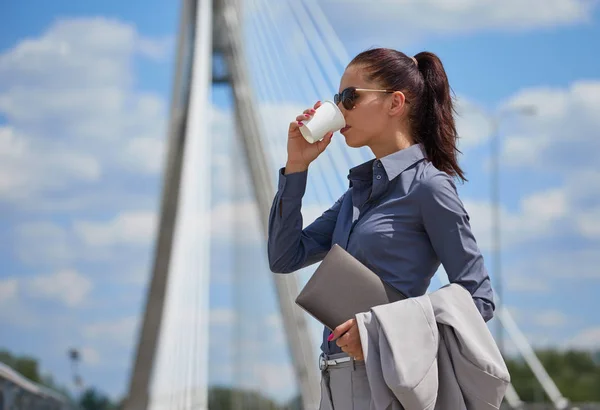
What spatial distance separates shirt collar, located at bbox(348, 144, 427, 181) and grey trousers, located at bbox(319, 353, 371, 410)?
0.39 m

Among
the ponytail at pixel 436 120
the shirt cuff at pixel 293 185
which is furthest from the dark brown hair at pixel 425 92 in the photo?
the shirt cuff at pixel 293 185

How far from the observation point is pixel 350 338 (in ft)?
7.22

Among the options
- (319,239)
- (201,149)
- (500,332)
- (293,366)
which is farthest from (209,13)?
(319,239)

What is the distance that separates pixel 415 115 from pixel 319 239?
1.24 feet

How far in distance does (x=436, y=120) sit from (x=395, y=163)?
165 millimetres

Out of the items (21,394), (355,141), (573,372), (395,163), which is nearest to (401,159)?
(395,163)

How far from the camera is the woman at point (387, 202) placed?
90.7 inches

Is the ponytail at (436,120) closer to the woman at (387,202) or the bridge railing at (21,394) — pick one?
the woman at (387,202)

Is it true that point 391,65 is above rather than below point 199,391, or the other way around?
above

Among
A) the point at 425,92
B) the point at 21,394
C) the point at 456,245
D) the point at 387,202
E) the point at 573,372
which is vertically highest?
the point at 425,92

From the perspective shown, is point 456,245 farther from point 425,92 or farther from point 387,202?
point 425,92

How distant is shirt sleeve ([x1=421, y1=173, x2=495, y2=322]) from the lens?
2293 millimetres

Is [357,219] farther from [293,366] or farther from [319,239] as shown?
[293,366]

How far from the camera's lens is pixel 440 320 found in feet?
7.19
